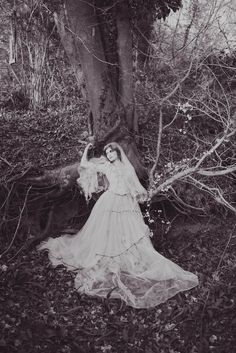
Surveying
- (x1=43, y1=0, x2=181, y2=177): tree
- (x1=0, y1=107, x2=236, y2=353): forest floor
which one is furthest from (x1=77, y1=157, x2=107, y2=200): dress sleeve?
(x1=0, y1=107, x2=236, y2=353): forest floor

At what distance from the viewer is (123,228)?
5.65m

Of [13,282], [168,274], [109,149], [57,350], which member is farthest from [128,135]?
[57,350]

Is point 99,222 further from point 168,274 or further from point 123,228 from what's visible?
point 168,274

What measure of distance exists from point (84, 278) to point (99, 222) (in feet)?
2.72

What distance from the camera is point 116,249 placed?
18.1 feet

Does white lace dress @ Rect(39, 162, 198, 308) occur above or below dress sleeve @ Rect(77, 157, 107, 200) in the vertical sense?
below

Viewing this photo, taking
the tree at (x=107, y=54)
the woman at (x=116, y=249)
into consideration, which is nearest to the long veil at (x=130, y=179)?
the woman at (x=116, y=249)

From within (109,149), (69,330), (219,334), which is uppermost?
(109,149)

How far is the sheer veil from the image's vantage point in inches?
228

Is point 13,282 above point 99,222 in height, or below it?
below

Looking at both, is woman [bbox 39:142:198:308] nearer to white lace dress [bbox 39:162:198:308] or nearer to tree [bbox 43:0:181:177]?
white lace dress [bbox 39:162:198:308]

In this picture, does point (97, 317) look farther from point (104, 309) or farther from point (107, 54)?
point (107, 54)

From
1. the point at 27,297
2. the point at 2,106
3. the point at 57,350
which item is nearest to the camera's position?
the point at 57,350

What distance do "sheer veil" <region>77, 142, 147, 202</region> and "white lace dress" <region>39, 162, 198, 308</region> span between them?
6cm
